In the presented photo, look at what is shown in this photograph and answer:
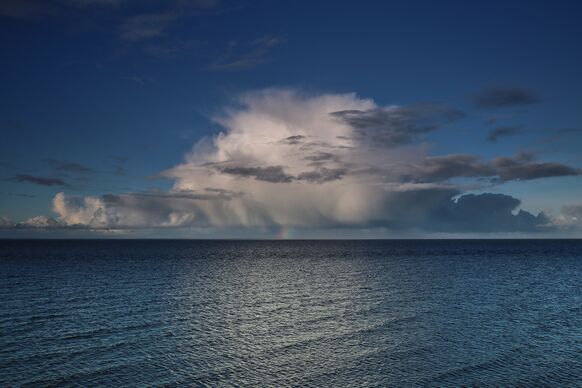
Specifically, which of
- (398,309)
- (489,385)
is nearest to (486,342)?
(489,385)

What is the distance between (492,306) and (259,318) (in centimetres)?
3046

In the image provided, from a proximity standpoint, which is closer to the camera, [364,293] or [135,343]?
[135,343]

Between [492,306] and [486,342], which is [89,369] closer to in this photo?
[486,342]

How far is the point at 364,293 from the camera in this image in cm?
6612

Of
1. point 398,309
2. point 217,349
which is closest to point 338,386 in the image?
point 217,349

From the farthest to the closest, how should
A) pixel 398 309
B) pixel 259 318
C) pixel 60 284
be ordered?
pixel 60 284
pixel 398 309
pixel 259 318

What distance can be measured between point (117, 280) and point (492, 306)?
6377 centimetres

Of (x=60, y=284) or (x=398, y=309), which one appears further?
(x=60, y=284)

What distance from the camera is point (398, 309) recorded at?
52.8m

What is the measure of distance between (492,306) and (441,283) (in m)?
24.2

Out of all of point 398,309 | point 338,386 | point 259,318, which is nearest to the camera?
point 338,386

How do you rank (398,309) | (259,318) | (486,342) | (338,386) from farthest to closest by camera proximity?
1. (398,309)
2. (259,318)
3. (486,342)
4. (338,386)

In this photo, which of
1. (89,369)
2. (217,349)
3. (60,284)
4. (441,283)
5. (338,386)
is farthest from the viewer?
(441,283)

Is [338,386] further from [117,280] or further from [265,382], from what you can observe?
[117,280]
